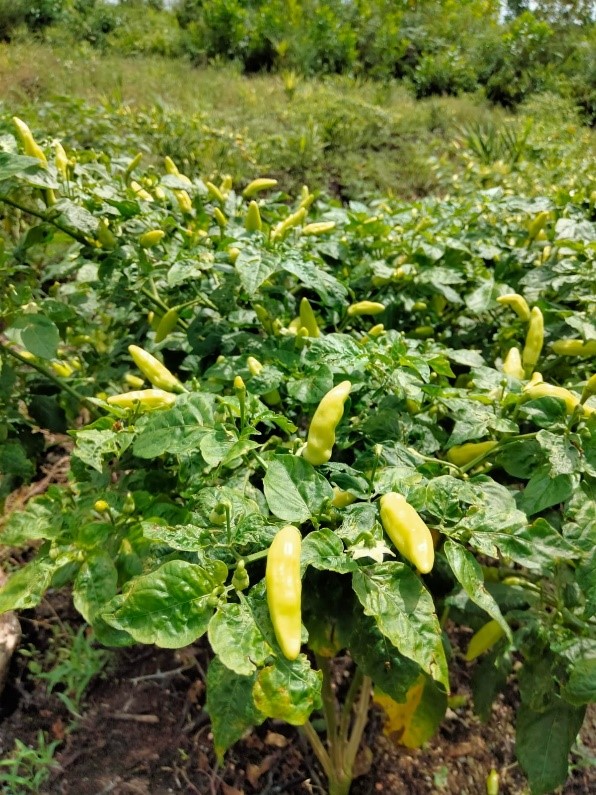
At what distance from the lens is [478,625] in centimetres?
151

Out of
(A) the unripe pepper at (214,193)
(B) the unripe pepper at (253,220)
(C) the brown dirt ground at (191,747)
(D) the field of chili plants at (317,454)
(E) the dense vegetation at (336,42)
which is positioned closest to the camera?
(D) the field of chili plants at (317,454)

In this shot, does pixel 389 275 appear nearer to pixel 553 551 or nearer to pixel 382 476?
pixel 382 476

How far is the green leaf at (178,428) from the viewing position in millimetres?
974

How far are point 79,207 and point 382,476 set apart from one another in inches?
36.1

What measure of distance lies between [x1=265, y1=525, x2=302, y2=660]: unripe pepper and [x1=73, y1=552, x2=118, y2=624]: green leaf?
29 centimetres

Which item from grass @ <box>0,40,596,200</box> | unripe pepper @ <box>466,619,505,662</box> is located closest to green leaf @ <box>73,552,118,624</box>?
unripe pepper @ <box>466,619,505,662</box>

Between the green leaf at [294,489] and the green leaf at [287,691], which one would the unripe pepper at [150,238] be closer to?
the green leaf at [294,489]

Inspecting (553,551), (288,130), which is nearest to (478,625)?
(553,551)

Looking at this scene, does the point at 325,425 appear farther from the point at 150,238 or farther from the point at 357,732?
the point at 357,732

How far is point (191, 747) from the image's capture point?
179 centimetres

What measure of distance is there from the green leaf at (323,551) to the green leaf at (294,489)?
43 mm

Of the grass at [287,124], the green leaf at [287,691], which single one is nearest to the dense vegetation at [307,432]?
the green leaf at [287,691]

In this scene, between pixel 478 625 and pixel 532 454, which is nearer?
pixel 532 454

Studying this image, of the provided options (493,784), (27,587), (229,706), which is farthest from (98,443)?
(493,784)
